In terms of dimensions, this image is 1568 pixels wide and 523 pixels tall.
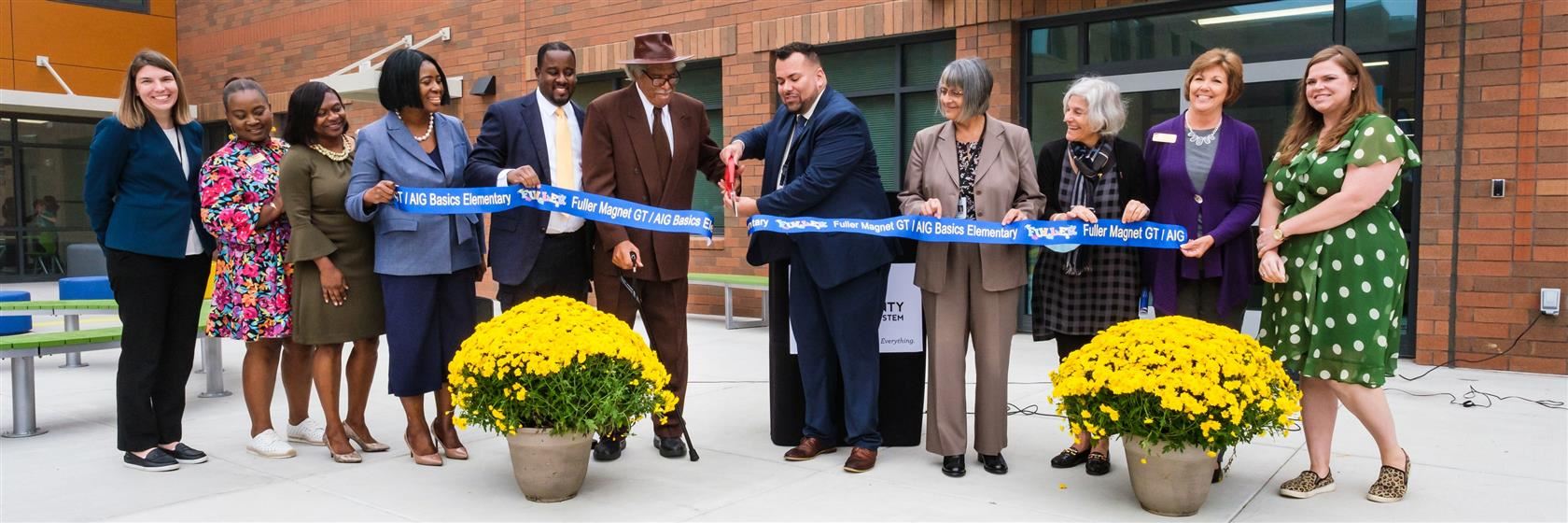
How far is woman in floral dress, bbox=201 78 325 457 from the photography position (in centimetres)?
471

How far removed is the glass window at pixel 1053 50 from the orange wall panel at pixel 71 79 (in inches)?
607

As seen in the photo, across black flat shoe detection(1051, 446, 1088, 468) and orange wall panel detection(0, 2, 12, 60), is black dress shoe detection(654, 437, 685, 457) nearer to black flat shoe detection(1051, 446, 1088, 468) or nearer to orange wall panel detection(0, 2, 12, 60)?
black flat shoe detection(1051, 446, 1088, 468)

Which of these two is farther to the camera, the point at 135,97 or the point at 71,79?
the point at 71,79

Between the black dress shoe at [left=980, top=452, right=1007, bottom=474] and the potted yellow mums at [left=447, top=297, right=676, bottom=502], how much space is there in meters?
1.39

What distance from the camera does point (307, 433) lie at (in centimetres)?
510

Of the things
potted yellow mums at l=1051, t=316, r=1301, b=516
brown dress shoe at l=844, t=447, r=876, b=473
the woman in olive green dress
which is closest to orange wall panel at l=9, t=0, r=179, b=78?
the woman in olive green dress

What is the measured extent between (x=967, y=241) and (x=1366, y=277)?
4.75 ft

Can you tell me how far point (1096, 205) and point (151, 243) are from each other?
13.0 feet

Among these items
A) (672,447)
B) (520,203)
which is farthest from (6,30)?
(672,447)

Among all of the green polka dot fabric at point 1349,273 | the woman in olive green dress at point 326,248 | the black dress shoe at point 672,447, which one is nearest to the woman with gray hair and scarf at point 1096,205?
the green polka dot fabric at point 1349,273

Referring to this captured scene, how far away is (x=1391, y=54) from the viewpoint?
23.8ft

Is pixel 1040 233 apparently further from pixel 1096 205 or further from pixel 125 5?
pixel 125 5

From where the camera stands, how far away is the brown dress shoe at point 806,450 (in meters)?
4.75

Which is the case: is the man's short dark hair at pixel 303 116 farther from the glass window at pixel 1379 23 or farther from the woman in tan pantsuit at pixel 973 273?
the glass window at pixel 1379 23
